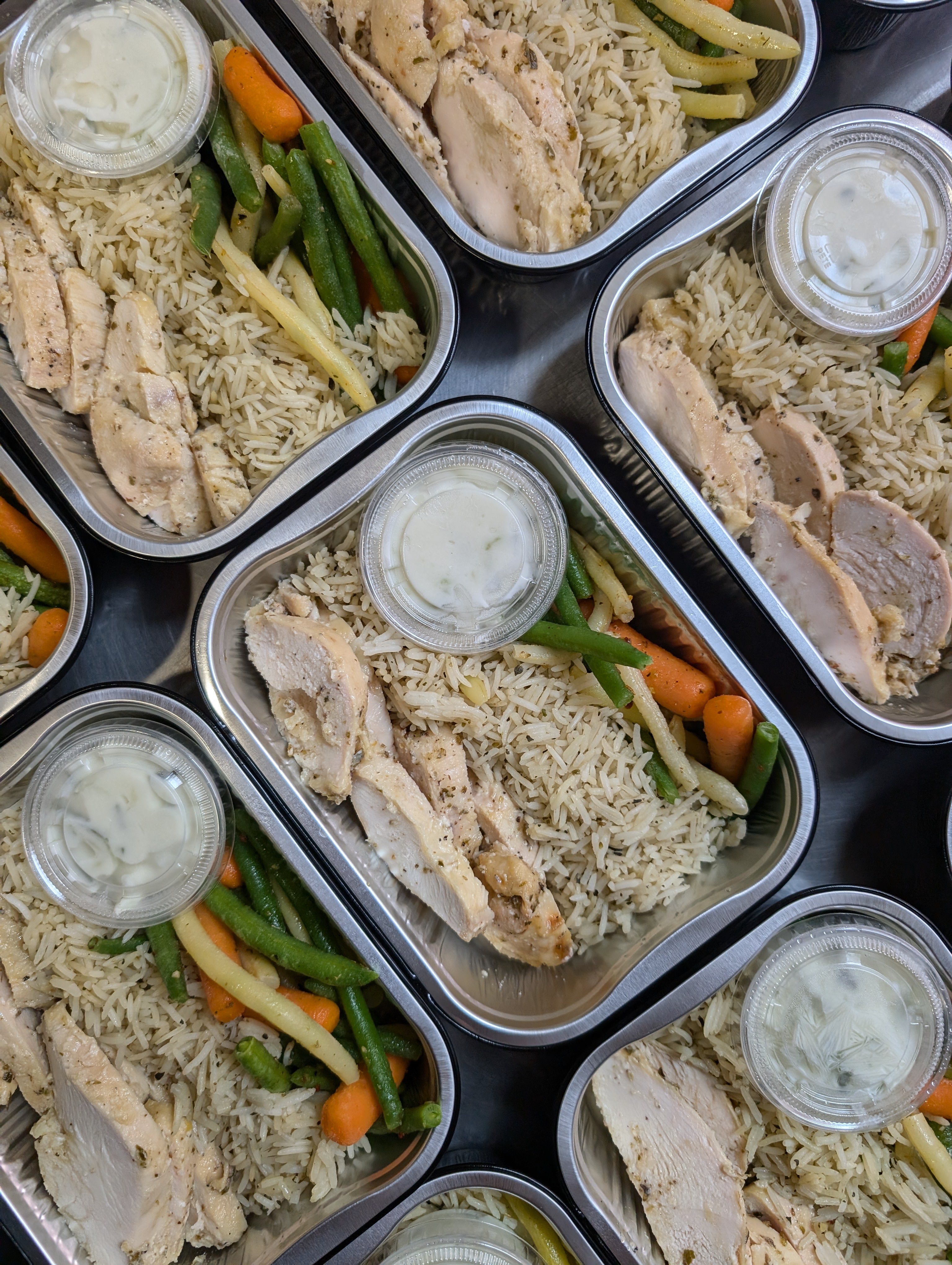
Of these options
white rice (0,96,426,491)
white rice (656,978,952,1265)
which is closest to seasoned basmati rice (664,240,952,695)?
white rice (0,96,426,491)

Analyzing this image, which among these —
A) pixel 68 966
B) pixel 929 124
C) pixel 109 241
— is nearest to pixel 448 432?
pixel 109 241

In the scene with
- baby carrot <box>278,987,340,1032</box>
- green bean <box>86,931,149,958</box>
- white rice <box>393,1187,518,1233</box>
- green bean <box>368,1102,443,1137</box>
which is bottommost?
white rice <box>393,1187,518,1233</box>

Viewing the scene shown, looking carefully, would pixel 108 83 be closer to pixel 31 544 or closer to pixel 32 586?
pixel 31 544

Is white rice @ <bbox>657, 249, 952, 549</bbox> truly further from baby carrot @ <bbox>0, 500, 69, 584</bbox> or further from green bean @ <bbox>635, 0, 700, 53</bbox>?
baby carrot @ <bbox>0, 500, 69, 584</bbox>

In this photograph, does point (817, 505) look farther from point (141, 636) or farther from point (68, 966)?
point (68, 966)

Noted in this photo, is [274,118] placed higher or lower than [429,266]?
higher

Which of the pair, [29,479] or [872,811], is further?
[872,811]

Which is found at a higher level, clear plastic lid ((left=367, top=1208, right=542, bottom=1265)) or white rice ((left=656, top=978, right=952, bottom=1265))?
clear plastic lid ((left=367, top=1208, right=542, bottom=1265))

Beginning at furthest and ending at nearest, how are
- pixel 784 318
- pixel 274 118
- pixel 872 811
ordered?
pixel 872 811 < pixel 784 318 < pixel 274 118
